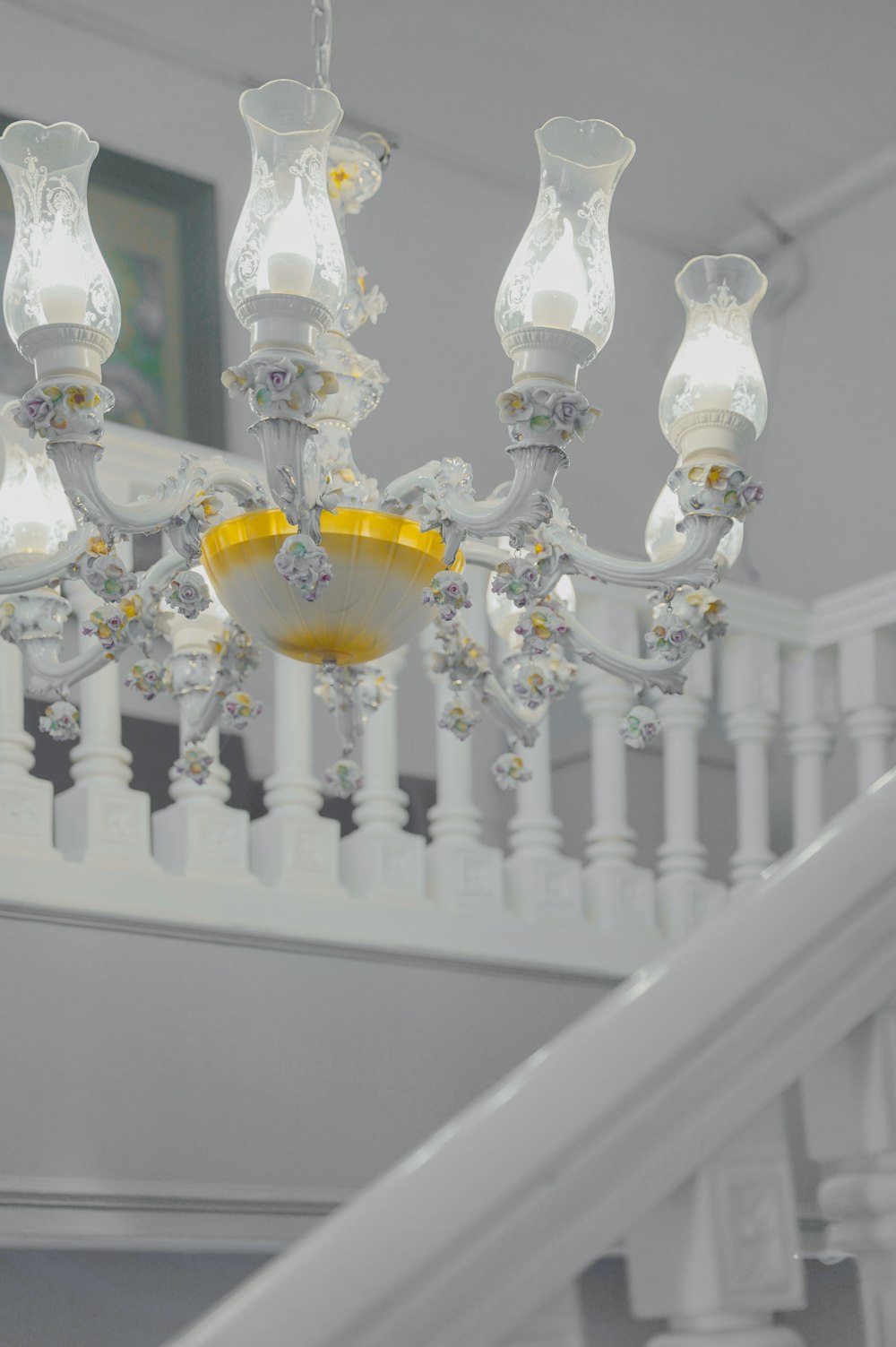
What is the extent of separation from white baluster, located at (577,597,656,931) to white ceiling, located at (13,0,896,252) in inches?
70.8

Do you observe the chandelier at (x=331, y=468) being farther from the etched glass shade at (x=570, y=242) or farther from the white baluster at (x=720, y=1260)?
the white baluster at (x=720, y=1260)

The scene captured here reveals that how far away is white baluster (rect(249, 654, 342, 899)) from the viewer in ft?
9.44

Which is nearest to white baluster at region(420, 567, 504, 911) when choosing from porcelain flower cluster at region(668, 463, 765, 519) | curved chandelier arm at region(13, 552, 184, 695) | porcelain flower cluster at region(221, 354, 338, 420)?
curved chandelier arm at region(13, 552, 184, 695)

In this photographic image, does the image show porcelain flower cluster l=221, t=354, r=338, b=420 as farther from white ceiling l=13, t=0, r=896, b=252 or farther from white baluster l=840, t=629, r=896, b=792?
white ceiling l=13, t=0, r=896, b=252

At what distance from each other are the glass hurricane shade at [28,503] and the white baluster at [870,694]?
1.82 metres

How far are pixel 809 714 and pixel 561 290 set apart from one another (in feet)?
6.73

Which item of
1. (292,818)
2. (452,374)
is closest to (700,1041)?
(292,818)

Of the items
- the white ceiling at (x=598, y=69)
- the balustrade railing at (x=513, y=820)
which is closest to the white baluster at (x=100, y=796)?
the balustrade railing at (x=513, y=820)

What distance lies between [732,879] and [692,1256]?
275 cm

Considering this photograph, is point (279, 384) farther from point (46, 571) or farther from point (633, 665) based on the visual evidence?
point (633, 665)

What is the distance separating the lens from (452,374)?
188 inches

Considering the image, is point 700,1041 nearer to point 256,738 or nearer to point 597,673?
point 597,673

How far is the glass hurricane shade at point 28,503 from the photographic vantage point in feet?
7.14

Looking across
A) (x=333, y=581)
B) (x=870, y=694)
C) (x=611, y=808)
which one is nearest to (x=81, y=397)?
(x=333, y=581)
